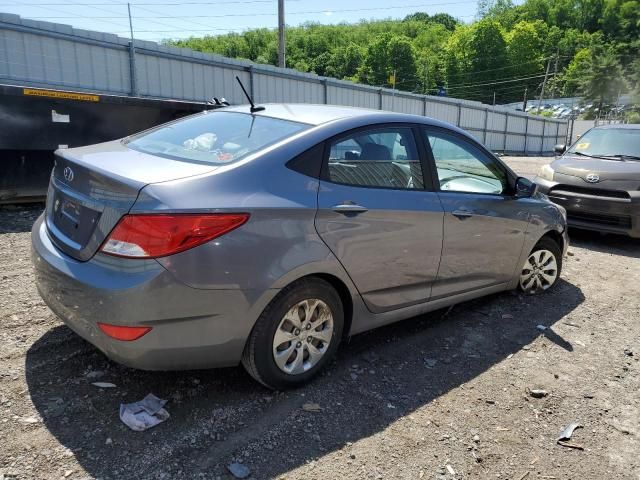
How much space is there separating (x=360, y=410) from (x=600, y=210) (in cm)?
551

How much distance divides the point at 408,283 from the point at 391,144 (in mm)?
937

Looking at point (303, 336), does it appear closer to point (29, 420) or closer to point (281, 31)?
point (29, 420)

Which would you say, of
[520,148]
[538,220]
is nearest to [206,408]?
[538,220]

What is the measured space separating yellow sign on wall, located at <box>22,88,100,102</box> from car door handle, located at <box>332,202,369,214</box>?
17.0 ft

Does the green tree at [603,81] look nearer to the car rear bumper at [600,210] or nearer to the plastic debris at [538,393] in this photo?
the car rear bumper at [600,210]

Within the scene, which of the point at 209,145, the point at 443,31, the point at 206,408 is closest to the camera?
the point at 206,408

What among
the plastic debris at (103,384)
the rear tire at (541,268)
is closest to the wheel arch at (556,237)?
the rear tire at (541,268)

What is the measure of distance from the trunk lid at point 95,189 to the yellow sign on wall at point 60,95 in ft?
13.2

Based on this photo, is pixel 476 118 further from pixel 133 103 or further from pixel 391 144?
pixel 391 144

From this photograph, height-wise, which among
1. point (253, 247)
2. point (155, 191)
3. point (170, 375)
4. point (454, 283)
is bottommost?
point (170, 375)

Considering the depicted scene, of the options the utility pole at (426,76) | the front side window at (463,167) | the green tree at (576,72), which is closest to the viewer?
the front side window at (463,167)

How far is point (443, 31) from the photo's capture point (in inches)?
4513

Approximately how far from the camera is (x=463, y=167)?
3988mm

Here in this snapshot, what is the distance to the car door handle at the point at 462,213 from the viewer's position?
3.64 m
